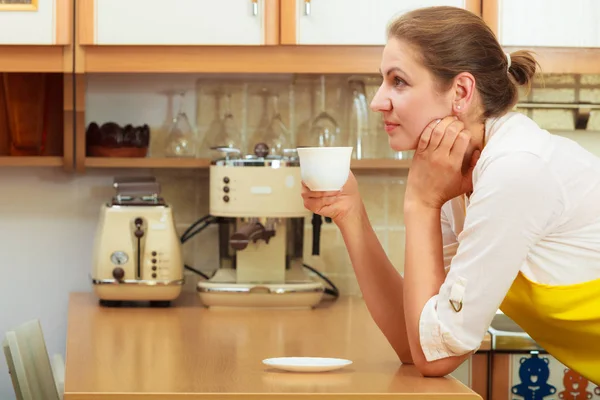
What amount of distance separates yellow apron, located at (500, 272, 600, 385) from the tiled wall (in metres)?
1.18

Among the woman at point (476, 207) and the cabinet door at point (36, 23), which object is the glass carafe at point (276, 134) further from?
the woman at point (476, 207)

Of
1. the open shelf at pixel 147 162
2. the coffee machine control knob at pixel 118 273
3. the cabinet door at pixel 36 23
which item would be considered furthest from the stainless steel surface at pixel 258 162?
the cabinet door at pixel 36 23

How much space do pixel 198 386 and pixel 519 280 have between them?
53 centimetres

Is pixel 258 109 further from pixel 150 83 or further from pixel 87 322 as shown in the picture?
pixel 87 322

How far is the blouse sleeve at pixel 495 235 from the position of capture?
1405mm

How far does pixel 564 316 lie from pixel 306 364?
0.42 m

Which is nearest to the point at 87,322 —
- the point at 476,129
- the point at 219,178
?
the point at 219,178

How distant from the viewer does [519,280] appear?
4.99ft

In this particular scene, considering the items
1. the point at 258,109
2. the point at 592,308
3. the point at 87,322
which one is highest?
the point at 258,109

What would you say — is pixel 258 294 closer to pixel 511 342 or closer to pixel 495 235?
pixel 511 342

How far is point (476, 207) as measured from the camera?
143 centimetres

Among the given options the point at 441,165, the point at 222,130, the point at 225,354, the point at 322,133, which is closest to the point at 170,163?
the point at 222,130

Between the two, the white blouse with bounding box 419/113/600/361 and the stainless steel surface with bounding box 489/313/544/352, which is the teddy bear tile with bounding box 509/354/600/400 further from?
the white blouse with bounding box 419/113/600/361

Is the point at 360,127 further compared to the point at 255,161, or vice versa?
the point at 360,127
